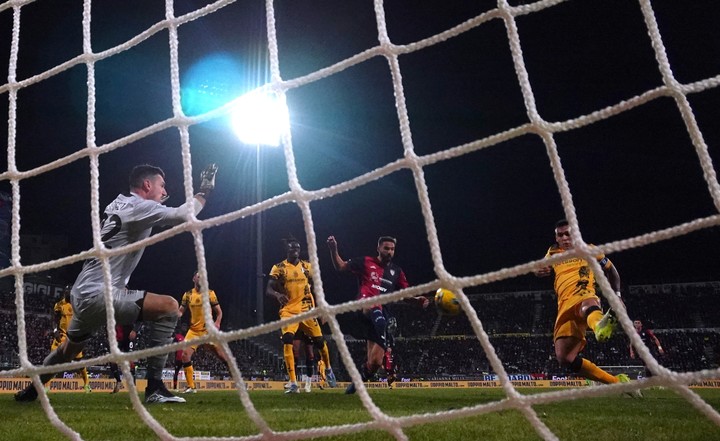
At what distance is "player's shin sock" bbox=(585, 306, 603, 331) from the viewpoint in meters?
4.50

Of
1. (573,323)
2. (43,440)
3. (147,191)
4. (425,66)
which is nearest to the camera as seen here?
(43,440)

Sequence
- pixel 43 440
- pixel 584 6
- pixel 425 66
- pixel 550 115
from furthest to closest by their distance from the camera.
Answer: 1. pixel 550 115
2. pixel 425 66
3. pixel 584 6
4. pixel 43 440

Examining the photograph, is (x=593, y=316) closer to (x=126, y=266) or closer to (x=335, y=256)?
(x=335, y=256)

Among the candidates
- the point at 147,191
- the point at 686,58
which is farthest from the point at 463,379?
the point at 147,191

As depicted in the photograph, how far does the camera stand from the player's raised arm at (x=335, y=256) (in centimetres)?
529

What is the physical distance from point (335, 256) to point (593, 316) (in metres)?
2.63

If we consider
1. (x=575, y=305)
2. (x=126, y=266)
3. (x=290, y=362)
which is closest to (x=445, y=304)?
(x=575, y=305)

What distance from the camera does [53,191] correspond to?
69.0 feet

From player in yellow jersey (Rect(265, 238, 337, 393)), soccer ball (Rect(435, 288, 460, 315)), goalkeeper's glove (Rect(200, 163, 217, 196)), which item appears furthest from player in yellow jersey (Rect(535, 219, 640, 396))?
player in yellow jersey (Rect(265, 238, 337, 393))

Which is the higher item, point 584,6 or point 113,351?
point 584,6

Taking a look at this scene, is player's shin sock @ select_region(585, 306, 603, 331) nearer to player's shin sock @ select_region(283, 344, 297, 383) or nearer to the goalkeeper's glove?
the goalkeeper's glove

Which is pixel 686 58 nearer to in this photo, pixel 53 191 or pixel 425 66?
pixel 425 66

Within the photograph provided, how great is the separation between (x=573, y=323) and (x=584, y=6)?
13825 millimetres

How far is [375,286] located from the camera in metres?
6.68
